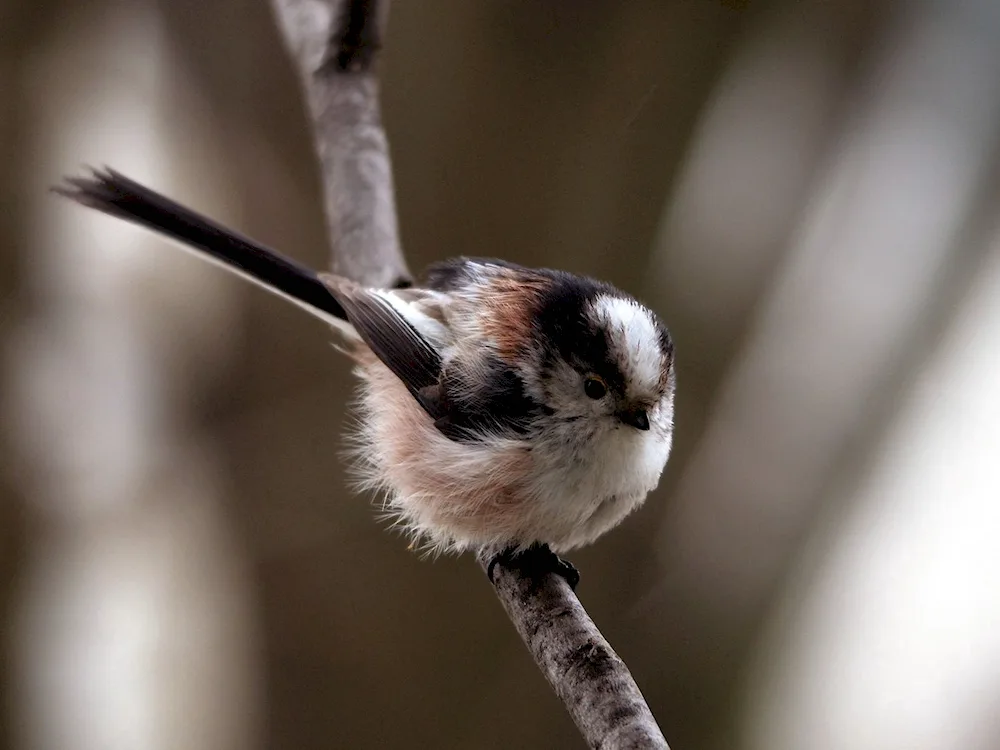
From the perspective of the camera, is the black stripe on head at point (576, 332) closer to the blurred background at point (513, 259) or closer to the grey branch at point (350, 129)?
the grey branch at point (350, 129)

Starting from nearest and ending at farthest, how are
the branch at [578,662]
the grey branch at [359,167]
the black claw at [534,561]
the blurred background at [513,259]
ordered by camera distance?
the branch at [578,662], the grey branch at [359,167], the black claw at [534,561], the blurred background at [513,259]

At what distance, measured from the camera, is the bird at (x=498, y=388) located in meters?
1.27

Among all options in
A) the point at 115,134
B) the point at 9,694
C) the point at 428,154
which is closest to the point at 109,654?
the point at 9,694

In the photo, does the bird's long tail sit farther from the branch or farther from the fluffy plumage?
the branch

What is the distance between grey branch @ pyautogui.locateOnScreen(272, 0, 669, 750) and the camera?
3.96 feet

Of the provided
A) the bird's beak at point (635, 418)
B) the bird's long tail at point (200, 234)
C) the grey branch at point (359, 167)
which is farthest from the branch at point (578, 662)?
the bird's long tail at point (200, 234)

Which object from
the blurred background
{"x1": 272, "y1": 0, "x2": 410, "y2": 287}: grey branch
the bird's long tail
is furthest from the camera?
the blurred background

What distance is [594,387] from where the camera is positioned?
1.27m

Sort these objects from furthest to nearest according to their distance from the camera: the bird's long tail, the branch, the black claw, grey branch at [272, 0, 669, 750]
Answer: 1. the bird's long tail
2. the black claw
3. grey branch at [272, 0, 669, 750]
4. the branch

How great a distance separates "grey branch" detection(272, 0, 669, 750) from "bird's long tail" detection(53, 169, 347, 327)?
0.45 ft

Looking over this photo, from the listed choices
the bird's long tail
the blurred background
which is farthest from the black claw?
the blurred background

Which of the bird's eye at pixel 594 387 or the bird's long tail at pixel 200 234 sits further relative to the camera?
the bird's long tail at pixel 200 234

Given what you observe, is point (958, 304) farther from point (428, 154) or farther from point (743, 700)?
point (428, 154)

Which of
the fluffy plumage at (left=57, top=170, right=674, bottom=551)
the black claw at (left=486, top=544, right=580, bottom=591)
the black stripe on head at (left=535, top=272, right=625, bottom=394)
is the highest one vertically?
the black stripe on head at (left=535, top=272, right=625, bottom=394)
